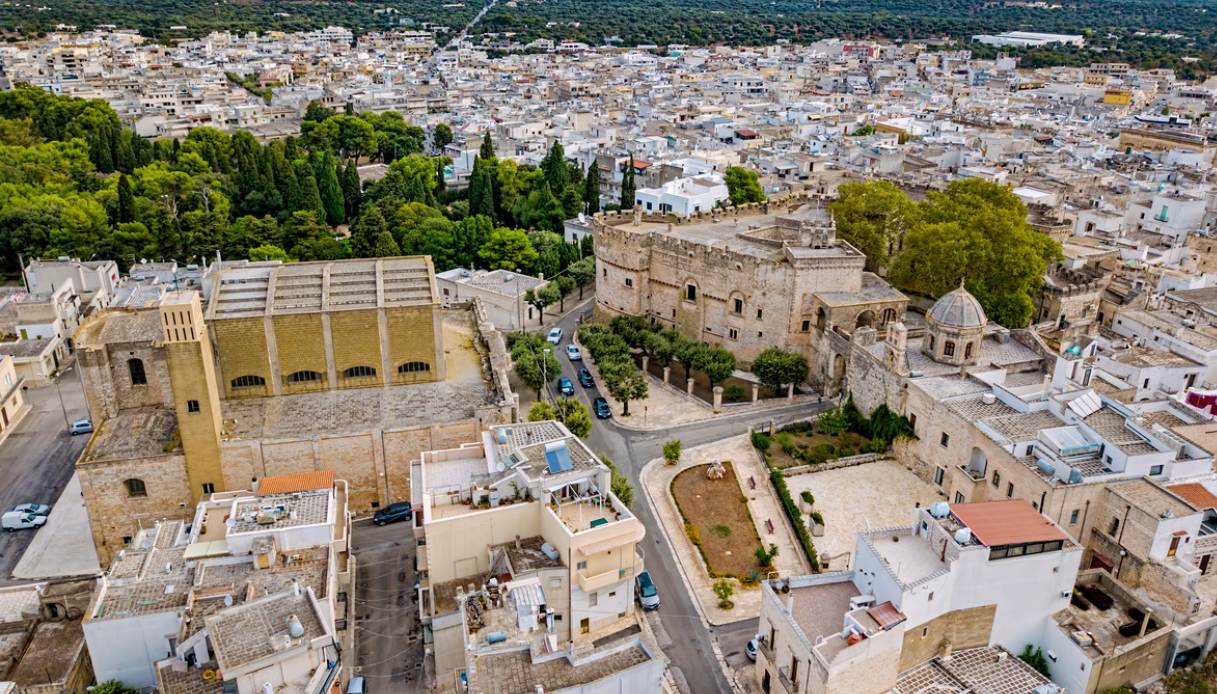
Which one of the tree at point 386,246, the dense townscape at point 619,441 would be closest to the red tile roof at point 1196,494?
the dense townscape at point 619,441

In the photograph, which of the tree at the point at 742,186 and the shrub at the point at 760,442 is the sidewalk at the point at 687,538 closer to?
the shrub at the point at 760,442

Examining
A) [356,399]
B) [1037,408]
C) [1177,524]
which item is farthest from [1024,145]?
[356,399]

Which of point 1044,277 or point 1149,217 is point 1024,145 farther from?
point 1044,277

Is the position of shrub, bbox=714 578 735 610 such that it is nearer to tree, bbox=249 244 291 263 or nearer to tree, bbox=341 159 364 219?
tree, bbox=249 244 291 263

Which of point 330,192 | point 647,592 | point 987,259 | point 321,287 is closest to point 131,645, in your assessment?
point 647,592

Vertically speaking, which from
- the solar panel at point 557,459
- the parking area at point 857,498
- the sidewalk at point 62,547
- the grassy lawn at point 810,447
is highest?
the solar panel at point 557,459

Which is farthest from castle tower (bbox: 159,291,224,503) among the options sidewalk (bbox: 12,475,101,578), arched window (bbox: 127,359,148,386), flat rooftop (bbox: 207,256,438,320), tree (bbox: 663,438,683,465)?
tree (bbox: 663,438,683,465)

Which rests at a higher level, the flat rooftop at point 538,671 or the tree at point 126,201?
the tree at point 126,201
